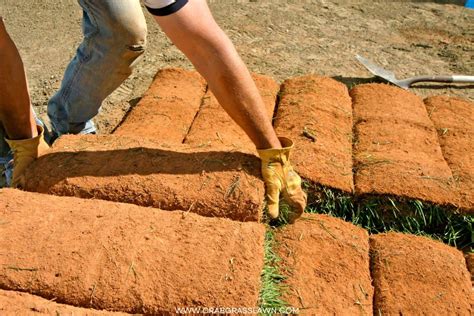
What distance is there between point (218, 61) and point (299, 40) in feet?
9.83

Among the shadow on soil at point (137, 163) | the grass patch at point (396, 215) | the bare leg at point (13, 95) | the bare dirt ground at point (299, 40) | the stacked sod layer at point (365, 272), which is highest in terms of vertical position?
the bare leg at point (13, 95)

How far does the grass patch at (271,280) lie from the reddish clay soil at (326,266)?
1.1 inches

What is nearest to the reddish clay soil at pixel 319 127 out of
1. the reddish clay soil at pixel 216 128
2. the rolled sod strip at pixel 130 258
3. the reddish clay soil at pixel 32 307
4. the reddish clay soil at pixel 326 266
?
the reddish clay soil at pixel 216 128

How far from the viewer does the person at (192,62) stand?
196cm

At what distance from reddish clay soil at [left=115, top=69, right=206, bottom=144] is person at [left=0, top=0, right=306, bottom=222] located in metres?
0.27

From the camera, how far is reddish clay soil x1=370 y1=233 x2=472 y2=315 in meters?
2.05

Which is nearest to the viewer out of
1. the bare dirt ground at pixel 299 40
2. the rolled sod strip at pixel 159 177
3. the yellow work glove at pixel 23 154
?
the rolled sod strip at pixel 159 177

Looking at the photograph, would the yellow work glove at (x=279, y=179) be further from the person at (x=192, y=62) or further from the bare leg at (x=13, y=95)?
the bare leg at (x=13, y=95)

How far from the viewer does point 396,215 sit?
2564mm

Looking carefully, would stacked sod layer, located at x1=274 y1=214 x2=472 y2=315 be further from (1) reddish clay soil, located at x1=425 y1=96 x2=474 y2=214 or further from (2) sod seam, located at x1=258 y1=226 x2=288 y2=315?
(1) reddish clay soil, located at x1=425 y1=96 x2=474 y2=214

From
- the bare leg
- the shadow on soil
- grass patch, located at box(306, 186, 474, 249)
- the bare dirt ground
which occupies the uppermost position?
the bare leg

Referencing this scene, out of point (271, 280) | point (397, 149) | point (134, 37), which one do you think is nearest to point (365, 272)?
point (271, 280)

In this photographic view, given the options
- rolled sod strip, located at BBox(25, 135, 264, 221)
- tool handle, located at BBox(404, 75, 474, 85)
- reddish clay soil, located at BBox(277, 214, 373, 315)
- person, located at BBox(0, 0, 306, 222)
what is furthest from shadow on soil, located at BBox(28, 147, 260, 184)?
tool handle, located at BBox(404, 75, 474, 85)

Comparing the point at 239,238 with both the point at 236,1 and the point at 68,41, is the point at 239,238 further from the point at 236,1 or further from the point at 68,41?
the point at 236,1
